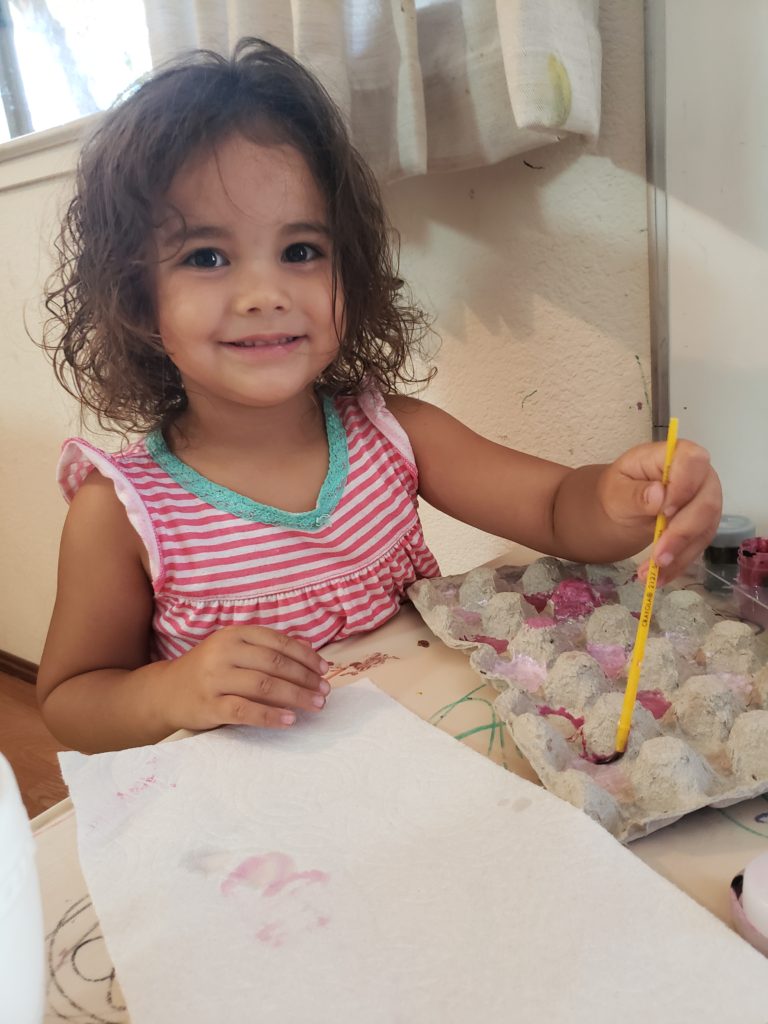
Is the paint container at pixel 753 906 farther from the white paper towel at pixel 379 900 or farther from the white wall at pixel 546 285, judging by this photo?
the white wall at pixel 546 285

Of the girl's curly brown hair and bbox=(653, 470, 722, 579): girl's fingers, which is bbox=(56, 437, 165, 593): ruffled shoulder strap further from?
bbox=(653, 470, 722, 579): girl's fingers

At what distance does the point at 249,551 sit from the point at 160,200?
274 millimetres

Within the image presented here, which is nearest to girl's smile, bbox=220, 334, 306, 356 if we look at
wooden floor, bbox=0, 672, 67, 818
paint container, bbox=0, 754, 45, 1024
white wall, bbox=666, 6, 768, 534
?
white wall, bbox=666, 6, 768, 534

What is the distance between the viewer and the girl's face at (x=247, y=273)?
57 centimetres

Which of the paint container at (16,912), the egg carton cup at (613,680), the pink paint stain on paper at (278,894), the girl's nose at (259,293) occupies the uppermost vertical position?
the girl's nose at (259,293)

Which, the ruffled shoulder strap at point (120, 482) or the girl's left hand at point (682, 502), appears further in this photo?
the ruffled shoulder strap at point (120, 482)

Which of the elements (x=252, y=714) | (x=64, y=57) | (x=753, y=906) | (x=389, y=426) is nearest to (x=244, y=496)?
(x=389, y=426)

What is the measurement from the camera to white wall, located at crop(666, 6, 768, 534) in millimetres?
610

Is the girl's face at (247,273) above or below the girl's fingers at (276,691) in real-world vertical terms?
above

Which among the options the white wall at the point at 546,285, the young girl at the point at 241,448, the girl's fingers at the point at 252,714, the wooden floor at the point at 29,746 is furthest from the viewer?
the wooden floor at the point at 29,746

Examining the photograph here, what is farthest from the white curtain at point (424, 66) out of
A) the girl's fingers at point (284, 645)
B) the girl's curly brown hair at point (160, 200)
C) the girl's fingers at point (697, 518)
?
the girl's fingers at point (284, 645)

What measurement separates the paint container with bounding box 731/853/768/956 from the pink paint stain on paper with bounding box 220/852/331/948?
0.50 feet

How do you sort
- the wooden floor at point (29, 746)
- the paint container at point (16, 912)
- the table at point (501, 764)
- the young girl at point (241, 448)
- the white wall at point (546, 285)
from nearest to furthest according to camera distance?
the paint container at point (16, 912) < the table at point (501, 764) < the young girl at point (241, 448) < the white wall at point (546, 285) < the wooden floor at point (29, 746)

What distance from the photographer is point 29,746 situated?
1495 millimetres
